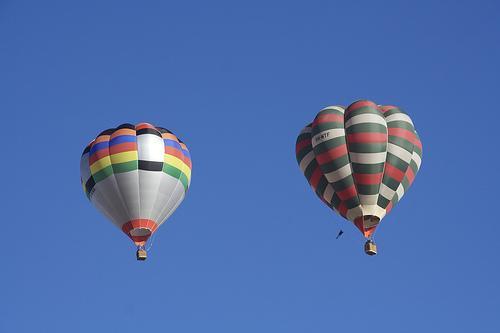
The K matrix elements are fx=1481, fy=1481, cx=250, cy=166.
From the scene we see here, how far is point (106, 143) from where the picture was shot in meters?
43.0

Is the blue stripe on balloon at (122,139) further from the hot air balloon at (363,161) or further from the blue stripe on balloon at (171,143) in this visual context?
the hot air balloon at (363,161)

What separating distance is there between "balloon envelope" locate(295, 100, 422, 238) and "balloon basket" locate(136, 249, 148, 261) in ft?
17.1

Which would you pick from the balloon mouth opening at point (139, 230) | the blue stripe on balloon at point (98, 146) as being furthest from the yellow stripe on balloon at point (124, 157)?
the balloon mouth opening at point (139, 230)

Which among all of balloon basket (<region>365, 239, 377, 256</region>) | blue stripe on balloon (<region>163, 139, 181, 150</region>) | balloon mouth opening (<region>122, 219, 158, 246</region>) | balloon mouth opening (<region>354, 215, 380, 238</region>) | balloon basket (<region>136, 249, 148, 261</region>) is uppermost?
blue stripe on balloon (<region>163, 139, 181, 150</region>)

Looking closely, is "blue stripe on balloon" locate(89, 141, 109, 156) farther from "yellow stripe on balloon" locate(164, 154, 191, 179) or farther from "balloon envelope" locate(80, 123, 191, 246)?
"yellow stripe on balloon" locate(164, 154, 191, 179)

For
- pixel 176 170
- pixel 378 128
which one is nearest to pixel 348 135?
pixel 378 128

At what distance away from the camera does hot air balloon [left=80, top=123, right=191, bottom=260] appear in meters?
→ 42.3

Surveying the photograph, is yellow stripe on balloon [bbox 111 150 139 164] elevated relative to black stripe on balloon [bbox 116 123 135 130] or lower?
lower

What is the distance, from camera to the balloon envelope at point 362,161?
135 feet

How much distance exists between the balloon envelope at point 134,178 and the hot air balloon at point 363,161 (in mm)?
4118

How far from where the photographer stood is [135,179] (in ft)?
139

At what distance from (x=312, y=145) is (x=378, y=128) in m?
2.01

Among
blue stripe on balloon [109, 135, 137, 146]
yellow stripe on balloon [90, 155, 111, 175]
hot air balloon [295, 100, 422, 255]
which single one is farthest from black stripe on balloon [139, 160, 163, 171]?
hot air balloon [295, 100, 422, 255]

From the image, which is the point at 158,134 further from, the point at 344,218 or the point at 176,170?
the point at 344,218
